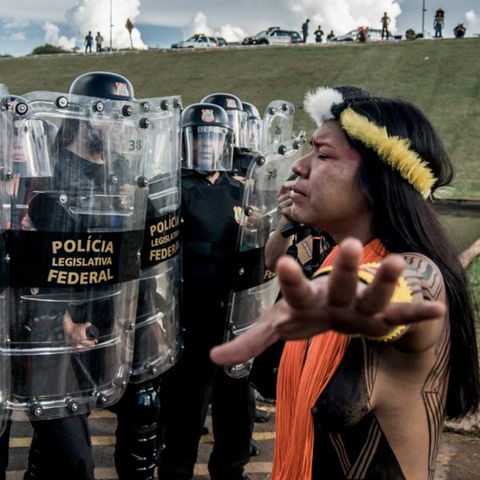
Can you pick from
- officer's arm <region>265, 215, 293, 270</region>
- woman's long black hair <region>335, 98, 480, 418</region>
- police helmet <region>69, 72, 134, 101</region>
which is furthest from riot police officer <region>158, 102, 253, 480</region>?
woman's long black hair <region>335, 98, 480, 418</region>

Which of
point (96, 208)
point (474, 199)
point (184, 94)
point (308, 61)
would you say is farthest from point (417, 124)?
point (308, 61)

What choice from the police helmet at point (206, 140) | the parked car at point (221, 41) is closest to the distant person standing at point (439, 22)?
the parked car at point (221, 41)

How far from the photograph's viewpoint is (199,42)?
39.0 m

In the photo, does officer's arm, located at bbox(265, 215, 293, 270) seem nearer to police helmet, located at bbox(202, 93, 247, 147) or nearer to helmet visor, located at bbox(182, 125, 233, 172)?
helmet visor, located at bbox(182, 125, 233, 172)

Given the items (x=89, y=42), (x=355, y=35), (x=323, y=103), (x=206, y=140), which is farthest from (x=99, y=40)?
(x=323, y=103)

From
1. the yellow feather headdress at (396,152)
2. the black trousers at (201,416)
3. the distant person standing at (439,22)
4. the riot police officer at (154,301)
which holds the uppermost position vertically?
the distant person standing at (439,22)

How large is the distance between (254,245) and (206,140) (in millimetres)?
689

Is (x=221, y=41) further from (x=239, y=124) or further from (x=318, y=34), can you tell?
(x=239, y=124)

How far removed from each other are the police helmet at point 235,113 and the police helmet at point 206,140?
73.0 inches

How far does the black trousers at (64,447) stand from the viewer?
10.0ft

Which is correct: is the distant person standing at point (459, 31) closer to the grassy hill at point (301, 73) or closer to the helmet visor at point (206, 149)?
the grassy hill at point (301, 73)

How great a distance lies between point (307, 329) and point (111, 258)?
6.11 ft

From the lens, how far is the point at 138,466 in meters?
3.69

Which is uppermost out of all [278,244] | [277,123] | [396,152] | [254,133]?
[396,152]
